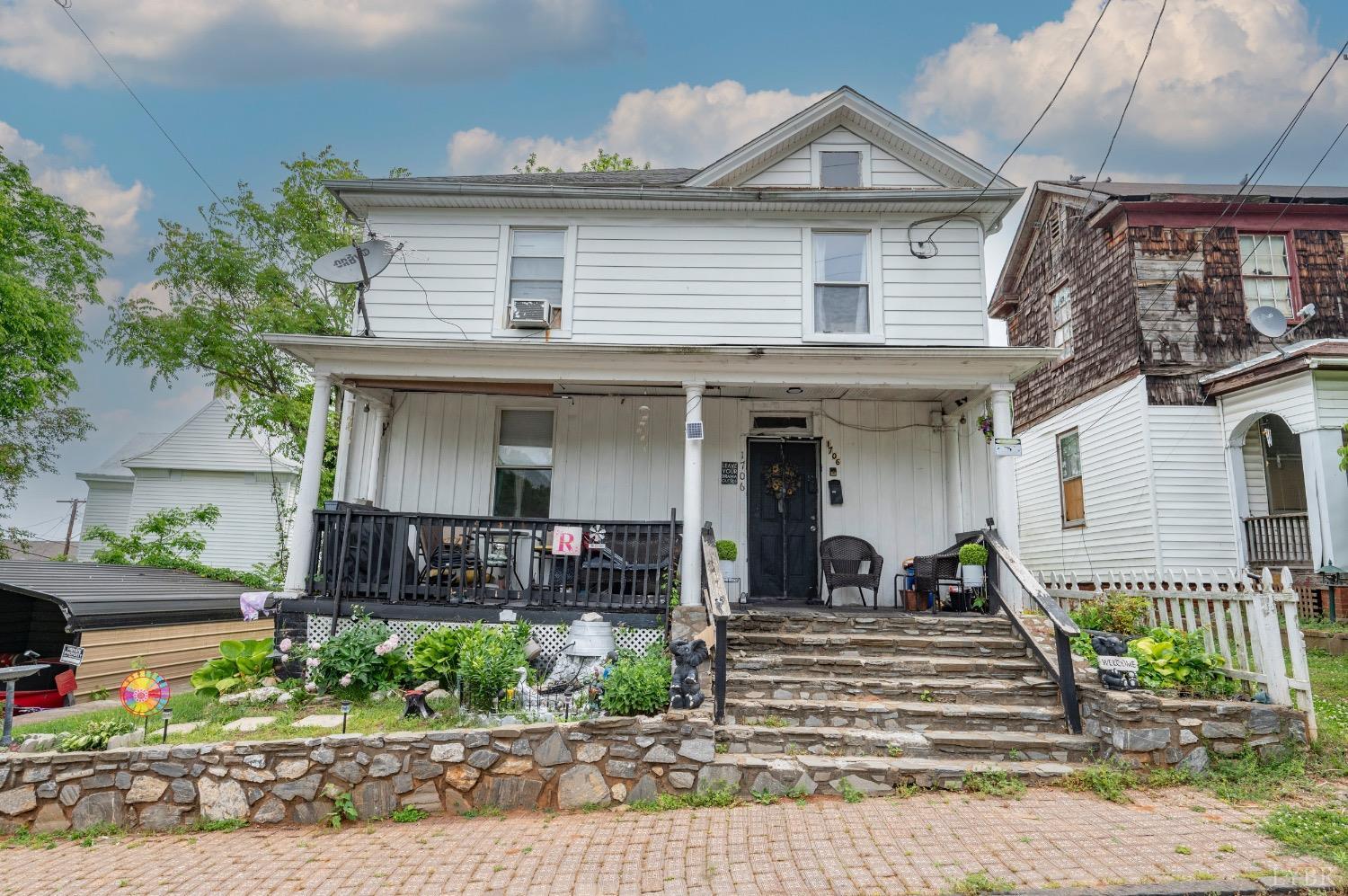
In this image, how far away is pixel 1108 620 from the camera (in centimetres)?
636

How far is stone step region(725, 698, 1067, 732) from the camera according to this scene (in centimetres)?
520

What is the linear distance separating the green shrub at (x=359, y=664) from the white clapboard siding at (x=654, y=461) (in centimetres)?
290

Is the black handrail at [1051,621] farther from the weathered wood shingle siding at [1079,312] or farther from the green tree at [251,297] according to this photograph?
the green tree at [251,297]

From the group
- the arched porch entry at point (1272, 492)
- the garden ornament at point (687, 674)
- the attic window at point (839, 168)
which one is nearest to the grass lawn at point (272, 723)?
the garden ornament at point (687, 674)

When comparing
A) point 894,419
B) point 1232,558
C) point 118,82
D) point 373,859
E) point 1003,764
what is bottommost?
point 373,859

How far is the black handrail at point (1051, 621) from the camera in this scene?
17.5ft

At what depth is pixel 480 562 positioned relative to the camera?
6.93m

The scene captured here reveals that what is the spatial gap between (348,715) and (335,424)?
32.2ft

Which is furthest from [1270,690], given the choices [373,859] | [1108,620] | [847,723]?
[373,859]

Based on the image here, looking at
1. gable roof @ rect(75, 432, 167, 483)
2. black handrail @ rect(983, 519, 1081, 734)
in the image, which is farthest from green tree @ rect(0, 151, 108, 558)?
black handrail @ rect(983, 519, 1081, 734)

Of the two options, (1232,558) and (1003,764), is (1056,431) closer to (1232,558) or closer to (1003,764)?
(1232,558)

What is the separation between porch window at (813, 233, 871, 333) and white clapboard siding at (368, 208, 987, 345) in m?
0.18

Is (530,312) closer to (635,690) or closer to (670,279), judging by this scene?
(670,279)

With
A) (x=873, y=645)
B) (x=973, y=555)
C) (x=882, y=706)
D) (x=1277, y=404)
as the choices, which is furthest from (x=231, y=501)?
(x=1277, y=404)
